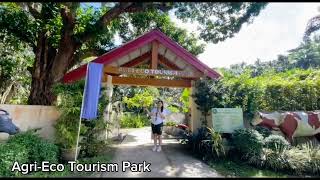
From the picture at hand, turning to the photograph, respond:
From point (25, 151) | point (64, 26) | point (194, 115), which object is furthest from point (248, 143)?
point (64, 26)

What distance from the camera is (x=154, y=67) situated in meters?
10.1

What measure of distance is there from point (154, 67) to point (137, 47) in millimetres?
933

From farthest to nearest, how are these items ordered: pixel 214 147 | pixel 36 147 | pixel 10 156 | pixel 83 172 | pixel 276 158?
pixel 214 147, pixel 276 158, pixel 36 147, pixel 83 172, pixel 10 156

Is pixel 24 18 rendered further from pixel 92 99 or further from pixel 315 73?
pixel 315 73

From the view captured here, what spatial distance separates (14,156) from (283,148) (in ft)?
23.3

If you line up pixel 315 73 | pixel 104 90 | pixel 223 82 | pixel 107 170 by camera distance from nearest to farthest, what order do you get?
pixel 107 170 → pixel 104 90 → pixel 223 82 → pixel 315 73

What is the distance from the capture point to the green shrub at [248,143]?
8.07 metres

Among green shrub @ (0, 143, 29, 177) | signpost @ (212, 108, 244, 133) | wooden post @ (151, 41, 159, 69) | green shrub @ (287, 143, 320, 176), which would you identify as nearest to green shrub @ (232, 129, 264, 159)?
signpost @ (212, 108, 244, 133)

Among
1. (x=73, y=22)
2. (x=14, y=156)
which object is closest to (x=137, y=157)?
(x=14, y=156)

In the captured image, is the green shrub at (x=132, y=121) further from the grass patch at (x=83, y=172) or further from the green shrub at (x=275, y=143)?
the green shrub at (x=275, y=143)

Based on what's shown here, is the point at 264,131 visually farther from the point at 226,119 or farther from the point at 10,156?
the point at 10,156

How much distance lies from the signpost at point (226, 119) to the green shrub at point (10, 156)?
5.77m

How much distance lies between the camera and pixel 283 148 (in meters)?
8.06

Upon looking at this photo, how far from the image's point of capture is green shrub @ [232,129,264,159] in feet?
26.5
